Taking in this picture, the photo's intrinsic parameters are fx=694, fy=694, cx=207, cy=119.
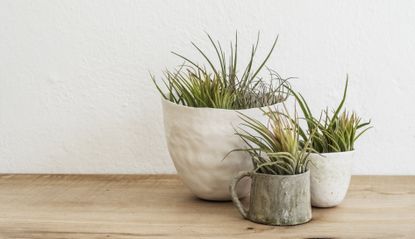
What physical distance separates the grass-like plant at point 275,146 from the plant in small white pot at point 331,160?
0.08ft

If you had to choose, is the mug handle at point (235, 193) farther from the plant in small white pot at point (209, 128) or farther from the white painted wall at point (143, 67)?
the white painted wall at point (143, 67)

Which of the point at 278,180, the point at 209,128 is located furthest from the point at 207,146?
the point at 278,180

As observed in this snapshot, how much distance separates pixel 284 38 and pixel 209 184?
0.29 metres

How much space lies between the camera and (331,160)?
0.97m

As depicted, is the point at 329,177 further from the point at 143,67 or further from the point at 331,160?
the point at 143,67

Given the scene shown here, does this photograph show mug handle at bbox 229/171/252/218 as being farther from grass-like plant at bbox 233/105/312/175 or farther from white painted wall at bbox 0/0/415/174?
white painted wall at bbox 0/0/415/174

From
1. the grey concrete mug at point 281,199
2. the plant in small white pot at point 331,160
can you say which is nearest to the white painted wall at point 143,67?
the plant in small white pot at point 331,160

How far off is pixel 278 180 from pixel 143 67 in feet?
1.24

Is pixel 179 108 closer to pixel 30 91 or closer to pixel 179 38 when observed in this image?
pixel 179 38

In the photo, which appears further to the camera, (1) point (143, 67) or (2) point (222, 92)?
(1) point (143, 67)

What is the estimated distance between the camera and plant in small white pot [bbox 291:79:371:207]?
0.97 metres

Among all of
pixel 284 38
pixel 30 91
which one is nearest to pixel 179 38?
pixel 284 38

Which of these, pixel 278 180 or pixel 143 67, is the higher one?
pixel 143 67

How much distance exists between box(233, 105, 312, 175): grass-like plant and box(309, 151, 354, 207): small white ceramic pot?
0.03 m
